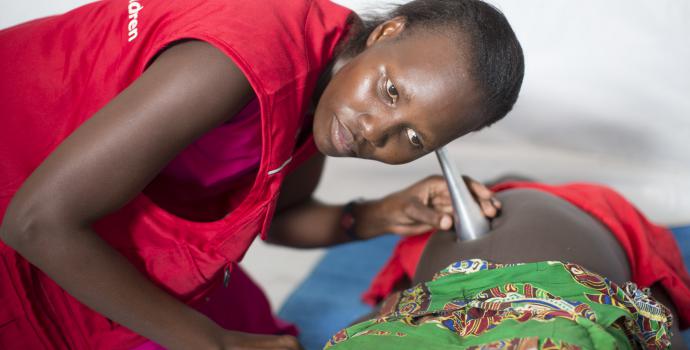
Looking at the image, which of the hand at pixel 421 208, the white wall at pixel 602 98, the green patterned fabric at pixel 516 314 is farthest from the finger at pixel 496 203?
the white wall at pixel 602 98

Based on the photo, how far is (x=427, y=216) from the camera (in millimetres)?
1294

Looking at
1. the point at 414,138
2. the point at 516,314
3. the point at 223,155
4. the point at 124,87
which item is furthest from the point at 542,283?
the point at 124,87

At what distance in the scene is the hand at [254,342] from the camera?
3.48 ft

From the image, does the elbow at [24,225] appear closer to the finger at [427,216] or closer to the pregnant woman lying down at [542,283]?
the pregnant woman lying down at [542,283]

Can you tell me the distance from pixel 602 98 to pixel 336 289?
81cm

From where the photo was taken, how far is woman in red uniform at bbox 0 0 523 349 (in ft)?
2.88

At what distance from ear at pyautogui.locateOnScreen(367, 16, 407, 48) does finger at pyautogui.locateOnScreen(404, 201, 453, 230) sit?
1.22 feet

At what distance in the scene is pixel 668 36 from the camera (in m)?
1.77

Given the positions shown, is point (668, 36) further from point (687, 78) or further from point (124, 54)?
point (124, 54)

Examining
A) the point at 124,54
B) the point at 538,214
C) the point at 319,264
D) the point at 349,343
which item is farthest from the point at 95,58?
the point at 319,264

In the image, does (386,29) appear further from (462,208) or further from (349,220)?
(349,220)

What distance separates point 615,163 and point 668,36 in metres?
0.33

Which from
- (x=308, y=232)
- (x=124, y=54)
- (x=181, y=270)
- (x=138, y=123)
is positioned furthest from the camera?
(x=308, y=232)

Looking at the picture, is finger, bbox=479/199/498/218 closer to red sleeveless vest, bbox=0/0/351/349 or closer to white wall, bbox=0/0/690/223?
red sleeveless vest, bbox=0/0/351/349
